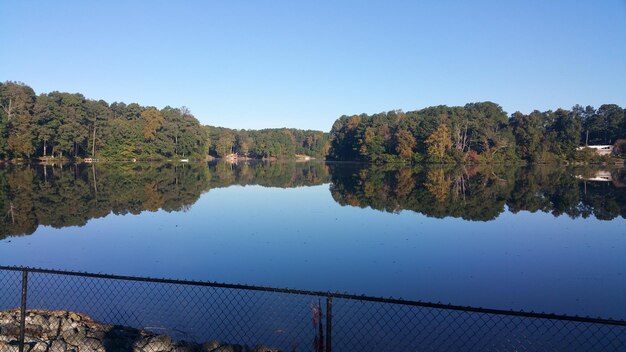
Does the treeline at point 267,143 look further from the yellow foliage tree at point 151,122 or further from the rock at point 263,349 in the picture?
the rock at point 263,349

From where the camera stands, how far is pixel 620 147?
3233 inches

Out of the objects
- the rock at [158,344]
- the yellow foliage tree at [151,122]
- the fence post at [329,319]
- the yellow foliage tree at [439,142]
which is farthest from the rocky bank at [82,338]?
the yellow foliage tree at [151,122]

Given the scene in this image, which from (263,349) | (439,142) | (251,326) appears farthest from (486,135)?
(263,349)

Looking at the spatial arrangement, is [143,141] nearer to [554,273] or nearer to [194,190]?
[194,190]

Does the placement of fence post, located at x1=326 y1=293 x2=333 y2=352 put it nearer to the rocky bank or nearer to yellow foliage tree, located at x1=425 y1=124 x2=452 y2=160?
the rocky bank

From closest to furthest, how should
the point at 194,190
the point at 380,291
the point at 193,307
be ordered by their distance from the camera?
1. the point at 193,307
2. the point at 380,291
3. the point at 194,190

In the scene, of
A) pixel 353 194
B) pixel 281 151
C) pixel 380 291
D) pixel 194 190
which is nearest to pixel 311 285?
pixel 380 291

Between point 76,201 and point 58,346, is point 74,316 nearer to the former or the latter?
point 58,346

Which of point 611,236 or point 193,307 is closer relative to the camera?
point 193,307

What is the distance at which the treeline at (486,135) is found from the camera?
262 ft

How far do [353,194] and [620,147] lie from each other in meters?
78.8

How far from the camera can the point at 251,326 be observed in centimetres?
693

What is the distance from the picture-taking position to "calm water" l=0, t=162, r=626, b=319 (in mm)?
9164

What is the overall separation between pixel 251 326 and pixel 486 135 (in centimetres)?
8117
